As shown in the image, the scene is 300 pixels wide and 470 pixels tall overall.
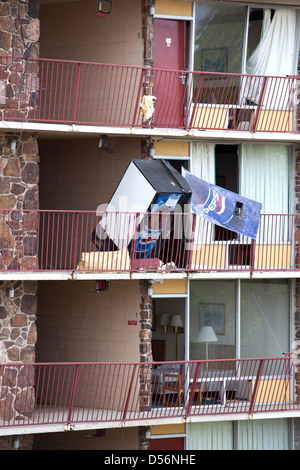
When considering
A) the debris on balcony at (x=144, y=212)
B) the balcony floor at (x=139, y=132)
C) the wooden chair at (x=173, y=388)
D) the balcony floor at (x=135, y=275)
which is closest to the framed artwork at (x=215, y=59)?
the balcony floor at (x=139, y=132)

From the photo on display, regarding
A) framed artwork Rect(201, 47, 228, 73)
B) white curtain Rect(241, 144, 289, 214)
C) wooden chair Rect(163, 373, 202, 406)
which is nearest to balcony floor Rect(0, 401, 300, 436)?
wooden chair Rect(163, 373, 202, 406)

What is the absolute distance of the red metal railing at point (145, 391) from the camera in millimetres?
23500

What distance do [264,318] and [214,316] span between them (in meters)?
1.29

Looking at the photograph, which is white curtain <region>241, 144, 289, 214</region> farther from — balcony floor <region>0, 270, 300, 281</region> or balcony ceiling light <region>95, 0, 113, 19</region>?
balcony ceiling light <region>95, 0, 113, 19</region>

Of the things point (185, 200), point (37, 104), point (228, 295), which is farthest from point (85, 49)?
point (228, 295)

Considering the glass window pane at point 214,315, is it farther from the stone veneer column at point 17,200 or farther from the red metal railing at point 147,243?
the stone veneer column at point 17,200

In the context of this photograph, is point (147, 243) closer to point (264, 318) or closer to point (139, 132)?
point (139, 132)

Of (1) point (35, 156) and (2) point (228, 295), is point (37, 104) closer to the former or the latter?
(1) point (35, 156)

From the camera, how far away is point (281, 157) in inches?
1046

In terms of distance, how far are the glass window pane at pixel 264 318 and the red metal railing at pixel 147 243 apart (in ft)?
1.93

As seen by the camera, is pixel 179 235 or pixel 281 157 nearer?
pixel 179 235

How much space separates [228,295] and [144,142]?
405 cm

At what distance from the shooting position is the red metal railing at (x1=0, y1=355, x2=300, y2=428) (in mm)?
23500
